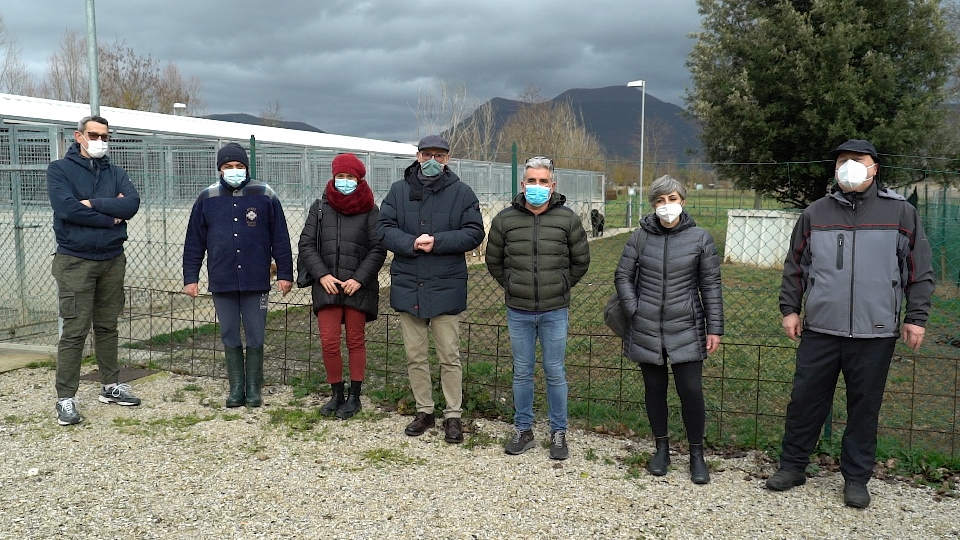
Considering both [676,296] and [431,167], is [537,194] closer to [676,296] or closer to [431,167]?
[431,167]

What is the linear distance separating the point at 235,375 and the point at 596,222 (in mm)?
19610

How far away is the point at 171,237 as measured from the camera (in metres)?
11.1

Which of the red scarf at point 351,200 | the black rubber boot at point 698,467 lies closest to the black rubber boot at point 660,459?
the black rubber boot at point 698,467

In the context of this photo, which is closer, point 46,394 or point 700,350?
point 700,350

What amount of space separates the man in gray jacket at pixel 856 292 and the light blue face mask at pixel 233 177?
3.67 metres

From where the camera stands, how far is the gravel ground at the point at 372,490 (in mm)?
3607

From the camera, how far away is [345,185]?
5.00m

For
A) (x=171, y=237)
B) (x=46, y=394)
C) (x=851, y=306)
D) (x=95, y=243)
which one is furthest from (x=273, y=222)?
(x=171, y=237)

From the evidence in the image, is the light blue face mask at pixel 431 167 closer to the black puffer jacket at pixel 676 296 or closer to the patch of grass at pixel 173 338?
the black puffer jacket at pixel 676 296

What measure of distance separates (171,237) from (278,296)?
209 centimetres

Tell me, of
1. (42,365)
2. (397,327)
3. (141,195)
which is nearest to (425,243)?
(42,365)

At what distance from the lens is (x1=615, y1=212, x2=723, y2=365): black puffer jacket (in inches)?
161

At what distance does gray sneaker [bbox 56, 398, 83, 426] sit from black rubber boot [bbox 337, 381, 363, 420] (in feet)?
5.82

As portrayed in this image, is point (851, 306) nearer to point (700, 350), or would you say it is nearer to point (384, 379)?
point (700, 350)
